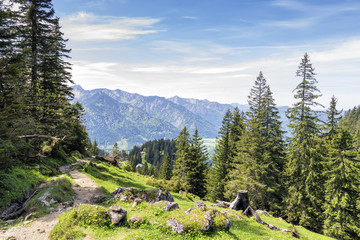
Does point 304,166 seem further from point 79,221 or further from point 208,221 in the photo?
point 79,221

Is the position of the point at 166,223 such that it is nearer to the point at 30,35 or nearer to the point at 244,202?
the point at 244,202

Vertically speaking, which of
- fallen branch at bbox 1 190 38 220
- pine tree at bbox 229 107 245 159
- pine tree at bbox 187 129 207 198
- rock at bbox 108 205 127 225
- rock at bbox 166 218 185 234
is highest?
pine tree at bbox 229 107 245 159

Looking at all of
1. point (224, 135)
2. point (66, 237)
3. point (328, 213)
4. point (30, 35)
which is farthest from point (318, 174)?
point (30, 35)

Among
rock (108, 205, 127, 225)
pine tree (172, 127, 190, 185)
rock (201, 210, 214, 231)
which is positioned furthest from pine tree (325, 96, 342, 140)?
rock (108, 205, 127, 225)

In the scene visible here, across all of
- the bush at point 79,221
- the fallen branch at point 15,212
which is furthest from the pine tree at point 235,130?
the fallen branch at point 15,212

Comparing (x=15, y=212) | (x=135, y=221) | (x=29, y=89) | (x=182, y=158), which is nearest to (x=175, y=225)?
(x=135, y=221)

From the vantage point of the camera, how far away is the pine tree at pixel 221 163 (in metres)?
42.5

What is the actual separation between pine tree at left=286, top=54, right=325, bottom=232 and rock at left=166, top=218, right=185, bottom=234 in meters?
26.4

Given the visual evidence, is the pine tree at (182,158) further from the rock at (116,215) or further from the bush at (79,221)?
the bush at (79,221)

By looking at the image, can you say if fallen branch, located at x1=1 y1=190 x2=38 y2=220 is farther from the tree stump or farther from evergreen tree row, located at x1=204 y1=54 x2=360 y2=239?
evergreen tree row, located at x1=204 y1=54 x2=360 y2=239

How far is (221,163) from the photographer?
43438 millimetres

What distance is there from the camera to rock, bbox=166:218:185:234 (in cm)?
1063

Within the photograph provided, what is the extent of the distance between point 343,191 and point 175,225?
1152 inches

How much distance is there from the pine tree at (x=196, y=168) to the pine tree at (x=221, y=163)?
2.66 metres
